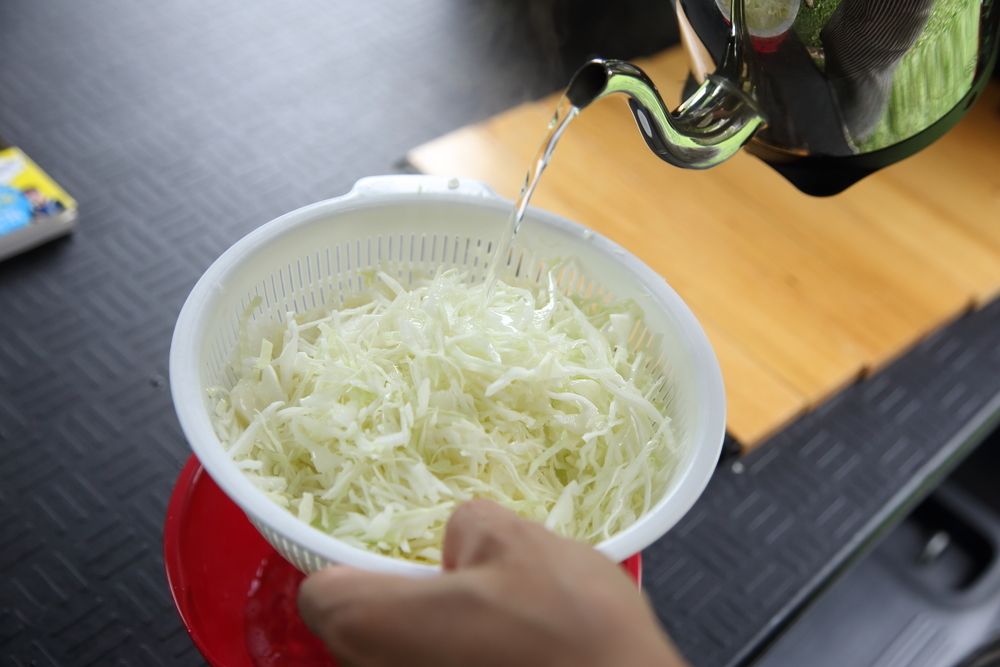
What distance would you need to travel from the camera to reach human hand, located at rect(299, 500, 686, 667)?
1.52 feet

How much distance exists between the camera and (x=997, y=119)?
5.12 feet

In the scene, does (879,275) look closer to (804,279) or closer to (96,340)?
(804,279)

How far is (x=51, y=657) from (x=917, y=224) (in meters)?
1.39

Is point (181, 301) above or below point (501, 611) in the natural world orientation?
below

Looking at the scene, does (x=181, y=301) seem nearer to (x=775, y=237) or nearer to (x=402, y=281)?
(x=402, y=281)

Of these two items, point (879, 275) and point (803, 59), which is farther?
point (879, 275)

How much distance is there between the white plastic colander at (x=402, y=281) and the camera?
605 mm

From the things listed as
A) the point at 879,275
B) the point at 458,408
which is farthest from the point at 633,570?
the point at 879,275

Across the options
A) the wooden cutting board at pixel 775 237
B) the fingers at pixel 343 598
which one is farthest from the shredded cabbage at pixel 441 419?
the wooden cutting board at pixel 775 237

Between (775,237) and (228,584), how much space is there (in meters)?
0.97

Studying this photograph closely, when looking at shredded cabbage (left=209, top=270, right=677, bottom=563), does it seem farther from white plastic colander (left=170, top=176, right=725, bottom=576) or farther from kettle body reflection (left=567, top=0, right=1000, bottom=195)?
kettle body reflection (left=567, top=0, right=1000, bottom=195)

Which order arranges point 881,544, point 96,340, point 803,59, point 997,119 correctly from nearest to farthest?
point 803,59, point 96,340, point 881,544, point 997,119

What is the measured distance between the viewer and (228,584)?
79 centimetres

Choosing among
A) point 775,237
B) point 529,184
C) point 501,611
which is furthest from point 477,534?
point 775,237
